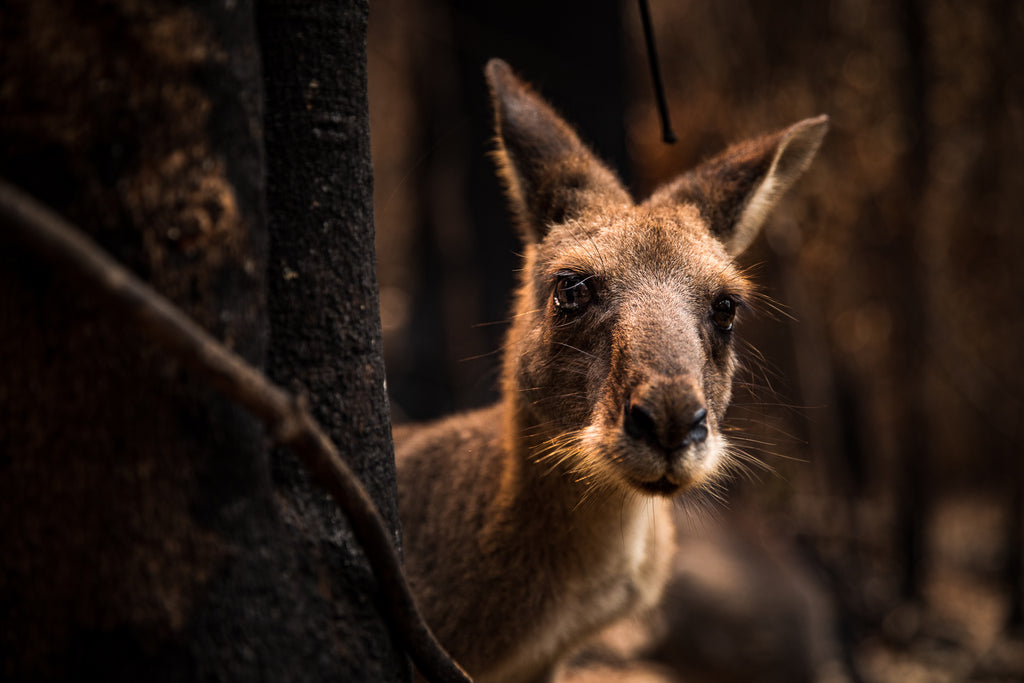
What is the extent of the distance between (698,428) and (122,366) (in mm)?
1634

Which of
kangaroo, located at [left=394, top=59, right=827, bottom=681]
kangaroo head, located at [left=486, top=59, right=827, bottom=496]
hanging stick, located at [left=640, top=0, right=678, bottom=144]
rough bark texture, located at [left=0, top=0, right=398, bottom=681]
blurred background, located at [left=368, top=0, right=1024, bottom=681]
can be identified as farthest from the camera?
blurred background, located at [left=368, top=0, right=1024, bottom=681]

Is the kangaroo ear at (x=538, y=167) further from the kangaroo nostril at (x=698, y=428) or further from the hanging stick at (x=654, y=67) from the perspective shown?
the kangaroo nostril at (x=698, y=428)

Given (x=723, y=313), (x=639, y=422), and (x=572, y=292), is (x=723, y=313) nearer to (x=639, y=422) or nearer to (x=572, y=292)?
(x=572, y=292)

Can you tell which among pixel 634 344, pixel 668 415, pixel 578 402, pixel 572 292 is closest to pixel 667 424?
pixel 668 415

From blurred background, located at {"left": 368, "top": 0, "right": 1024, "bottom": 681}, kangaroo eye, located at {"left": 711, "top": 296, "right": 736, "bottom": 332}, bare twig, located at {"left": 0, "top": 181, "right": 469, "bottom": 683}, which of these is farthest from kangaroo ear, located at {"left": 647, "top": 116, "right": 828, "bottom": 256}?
blurred background, located at {"left": 368, "top": 0, "right": 1024, "bottom": 681}

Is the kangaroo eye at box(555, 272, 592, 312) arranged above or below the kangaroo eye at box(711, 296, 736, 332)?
above

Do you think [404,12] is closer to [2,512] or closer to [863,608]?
[863,608]

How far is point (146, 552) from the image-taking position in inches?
A: 62.2

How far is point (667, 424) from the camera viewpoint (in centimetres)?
244

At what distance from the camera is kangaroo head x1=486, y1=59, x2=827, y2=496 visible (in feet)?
8.41

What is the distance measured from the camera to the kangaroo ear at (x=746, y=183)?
3.53 meters

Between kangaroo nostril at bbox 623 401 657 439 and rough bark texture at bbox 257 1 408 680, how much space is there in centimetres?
83

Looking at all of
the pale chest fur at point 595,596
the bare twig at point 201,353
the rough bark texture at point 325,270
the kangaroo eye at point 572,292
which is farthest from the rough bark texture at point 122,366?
the pale chest fur at point 595,596

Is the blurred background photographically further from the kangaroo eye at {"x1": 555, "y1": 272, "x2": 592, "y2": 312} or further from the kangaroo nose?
the kangaroo nose
